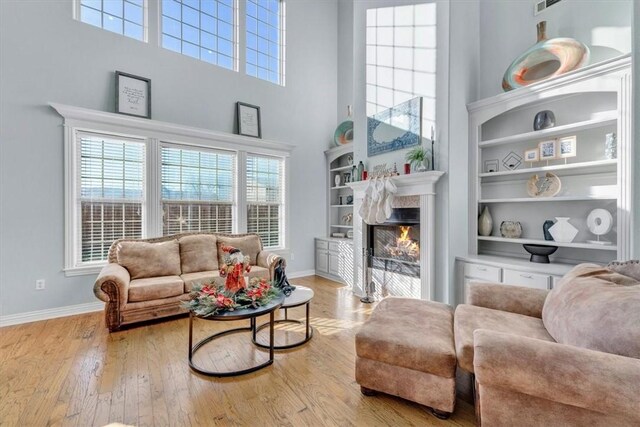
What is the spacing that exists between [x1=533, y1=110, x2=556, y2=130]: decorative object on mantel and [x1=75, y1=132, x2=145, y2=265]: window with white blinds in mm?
4886

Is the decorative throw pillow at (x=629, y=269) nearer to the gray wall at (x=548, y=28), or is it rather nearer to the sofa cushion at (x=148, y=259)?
the gray wall at (x=548, y=28)

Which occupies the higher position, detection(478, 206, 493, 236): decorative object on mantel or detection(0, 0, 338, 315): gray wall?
detection(0, 0, 338, 315): gray wall

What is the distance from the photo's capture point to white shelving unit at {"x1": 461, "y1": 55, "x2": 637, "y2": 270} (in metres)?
2.45

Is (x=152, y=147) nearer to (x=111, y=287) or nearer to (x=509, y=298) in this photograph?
(x=111, y=287)

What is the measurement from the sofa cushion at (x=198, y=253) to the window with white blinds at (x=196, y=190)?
1.48 ft

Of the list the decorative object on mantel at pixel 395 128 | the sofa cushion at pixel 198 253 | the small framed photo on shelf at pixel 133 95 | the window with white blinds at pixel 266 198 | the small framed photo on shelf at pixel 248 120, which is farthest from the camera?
the window with white blinds at pixel 266 198

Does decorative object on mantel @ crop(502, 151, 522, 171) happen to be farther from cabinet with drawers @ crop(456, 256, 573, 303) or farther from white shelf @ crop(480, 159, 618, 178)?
cabinet with drawers @ crop(456, 256, 573, 303)

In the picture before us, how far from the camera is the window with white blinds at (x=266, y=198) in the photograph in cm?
502

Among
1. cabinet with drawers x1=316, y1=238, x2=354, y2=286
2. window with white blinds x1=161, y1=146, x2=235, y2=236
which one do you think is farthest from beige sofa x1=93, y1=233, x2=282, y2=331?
cabinet with drawers x1=316, y1=238, x2=354, y2=286

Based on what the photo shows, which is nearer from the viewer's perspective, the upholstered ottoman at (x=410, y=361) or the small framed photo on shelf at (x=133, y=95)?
the upholstered ottoman at (x=410, y=361)

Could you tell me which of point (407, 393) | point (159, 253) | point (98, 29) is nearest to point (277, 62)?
point (98, 29)

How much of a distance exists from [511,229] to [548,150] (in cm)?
92

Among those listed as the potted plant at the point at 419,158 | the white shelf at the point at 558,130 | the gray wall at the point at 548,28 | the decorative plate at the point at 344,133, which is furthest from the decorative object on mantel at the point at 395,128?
the decorative plate at the point at 344,133

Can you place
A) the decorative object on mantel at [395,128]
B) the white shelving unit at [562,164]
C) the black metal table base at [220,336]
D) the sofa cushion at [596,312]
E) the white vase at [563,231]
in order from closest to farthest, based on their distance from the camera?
1. the sofa cushion at [596,312]
2. the black metal table base at [220,336]
3. the white shelving unit at [562,164]
4. the white vase at [563,231]
5. the decorative object on mantel at [395,128]
